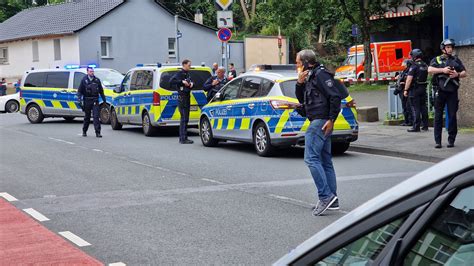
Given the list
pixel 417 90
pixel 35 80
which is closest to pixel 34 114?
pixel 35 80

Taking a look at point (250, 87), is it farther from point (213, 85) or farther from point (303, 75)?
point (303, 75)

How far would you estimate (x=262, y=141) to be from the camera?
13.2 meters

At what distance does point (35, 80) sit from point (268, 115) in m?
13.8

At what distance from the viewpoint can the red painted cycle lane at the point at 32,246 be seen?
623 cm

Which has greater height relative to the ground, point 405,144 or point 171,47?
point 171,47

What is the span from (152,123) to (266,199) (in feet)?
31.0

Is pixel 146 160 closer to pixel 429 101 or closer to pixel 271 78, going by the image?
pixel 271 78

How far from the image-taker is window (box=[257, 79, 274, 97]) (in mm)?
13047

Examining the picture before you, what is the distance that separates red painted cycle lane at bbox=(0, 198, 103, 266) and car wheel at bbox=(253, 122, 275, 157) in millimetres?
5771

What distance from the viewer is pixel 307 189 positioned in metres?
9.64

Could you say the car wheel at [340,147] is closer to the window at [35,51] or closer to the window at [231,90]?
the window at [231,90]

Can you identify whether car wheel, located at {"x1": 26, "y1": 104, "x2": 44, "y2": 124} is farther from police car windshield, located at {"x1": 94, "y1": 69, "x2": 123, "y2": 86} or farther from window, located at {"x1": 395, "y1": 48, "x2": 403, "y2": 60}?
window, located at {"x1": 395, "y1": 48, "x2": 403, "y2": 60}

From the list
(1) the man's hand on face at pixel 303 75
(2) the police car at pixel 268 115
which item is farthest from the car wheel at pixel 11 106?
(1) the man's hand on face at pixel 303 75

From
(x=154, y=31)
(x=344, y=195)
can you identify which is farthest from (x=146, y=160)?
(x=154, y=31)
